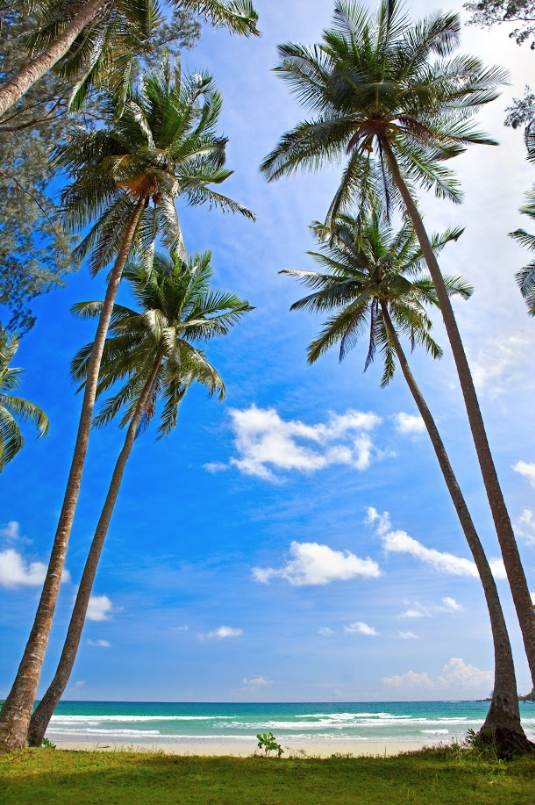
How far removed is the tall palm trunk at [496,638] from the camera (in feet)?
31.0

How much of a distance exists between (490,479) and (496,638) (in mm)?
2924

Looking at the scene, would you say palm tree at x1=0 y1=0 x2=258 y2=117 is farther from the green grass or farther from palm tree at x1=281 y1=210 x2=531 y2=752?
the green grass

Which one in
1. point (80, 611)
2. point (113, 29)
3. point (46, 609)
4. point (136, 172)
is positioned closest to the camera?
point (46, 609)

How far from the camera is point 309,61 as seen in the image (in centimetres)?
1322

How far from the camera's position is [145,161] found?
13.6 m

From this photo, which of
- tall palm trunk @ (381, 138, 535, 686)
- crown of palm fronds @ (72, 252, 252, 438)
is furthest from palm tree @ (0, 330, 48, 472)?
tall palm trunk @ (381, 138, 535, 686)

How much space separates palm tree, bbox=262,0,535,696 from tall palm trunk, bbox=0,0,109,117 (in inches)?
213

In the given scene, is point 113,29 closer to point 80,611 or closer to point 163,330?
point 163,330

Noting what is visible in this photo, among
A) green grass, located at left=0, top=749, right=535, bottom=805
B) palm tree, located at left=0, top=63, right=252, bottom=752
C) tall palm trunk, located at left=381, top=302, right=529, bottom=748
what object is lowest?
green grass, located at left=0, top=749, right=535, bottom=805

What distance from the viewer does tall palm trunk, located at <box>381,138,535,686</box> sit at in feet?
30.2

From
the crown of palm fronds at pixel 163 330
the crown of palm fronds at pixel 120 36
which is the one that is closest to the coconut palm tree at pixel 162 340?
the crown of palm fronds at pixel 163 330

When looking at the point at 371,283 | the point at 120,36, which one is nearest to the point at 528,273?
the point at 371,283

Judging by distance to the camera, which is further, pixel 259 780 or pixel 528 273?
pixel 528 273

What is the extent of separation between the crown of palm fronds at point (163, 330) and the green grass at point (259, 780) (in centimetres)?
988
